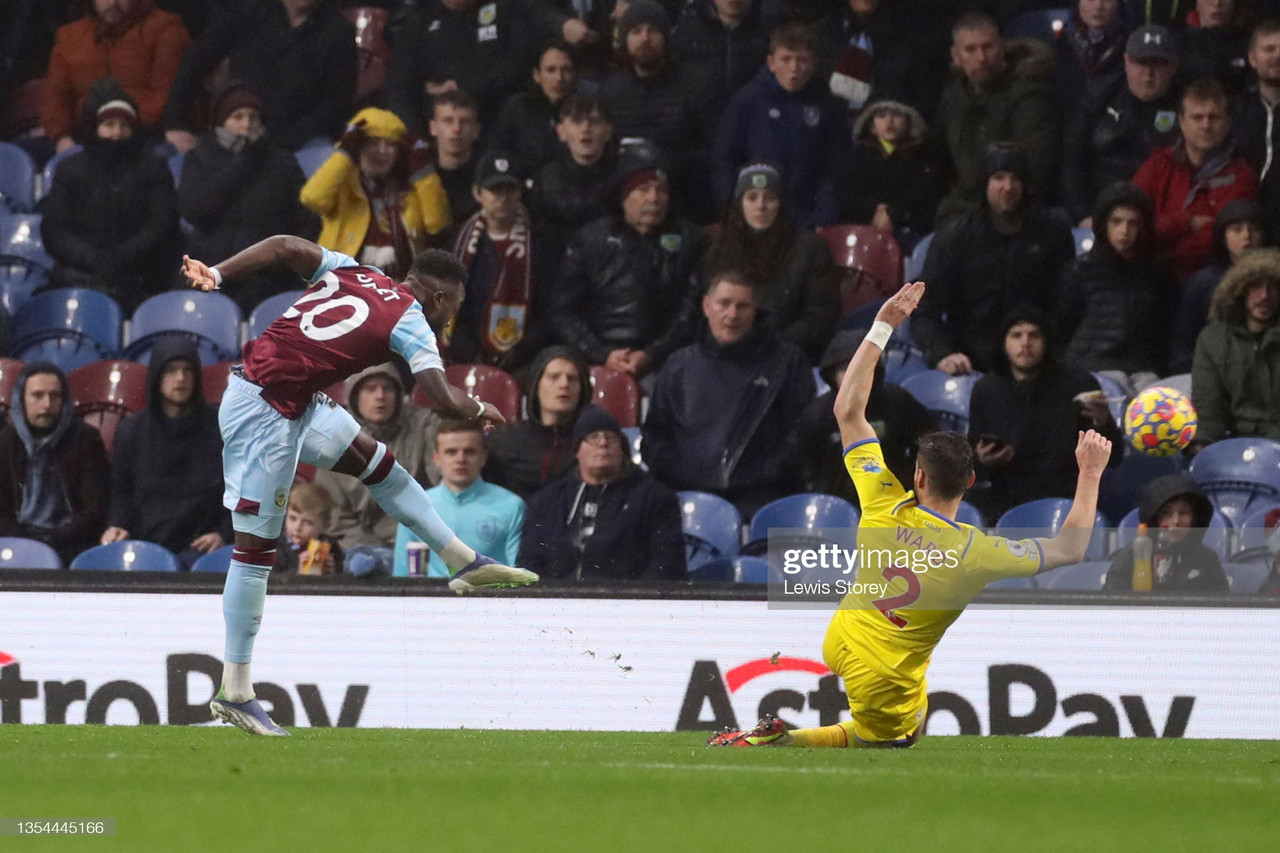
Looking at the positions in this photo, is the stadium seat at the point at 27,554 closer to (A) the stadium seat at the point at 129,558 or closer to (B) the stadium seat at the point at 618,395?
(A) the stadium seat at the point at 129,558

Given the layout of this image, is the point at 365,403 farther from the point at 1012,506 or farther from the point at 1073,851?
the point at 1073,851

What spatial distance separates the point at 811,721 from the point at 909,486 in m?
1.63

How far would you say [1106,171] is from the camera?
11461 mm

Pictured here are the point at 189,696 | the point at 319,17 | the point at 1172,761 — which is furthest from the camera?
the point at 319,17

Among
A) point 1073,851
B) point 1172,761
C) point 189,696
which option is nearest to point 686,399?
point 189,696

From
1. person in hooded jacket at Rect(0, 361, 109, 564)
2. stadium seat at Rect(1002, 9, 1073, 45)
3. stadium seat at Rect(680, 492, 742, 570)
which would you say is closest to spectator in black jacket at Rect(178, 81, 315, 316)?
person in hooded jacket at Rect(0, 361, 109, 564)

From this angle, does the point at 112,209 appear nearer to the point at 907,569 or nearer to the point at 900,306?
the point at 900,306

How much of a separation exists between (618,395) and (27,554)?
3740 mm

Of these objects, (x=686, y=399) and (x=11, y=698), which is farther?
(x=686, y=399)

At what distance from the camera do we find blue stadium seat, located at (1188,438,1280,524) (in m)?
9.45

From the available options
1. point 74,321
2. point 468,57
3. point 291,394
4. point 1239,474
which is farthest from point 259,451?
point 468,57

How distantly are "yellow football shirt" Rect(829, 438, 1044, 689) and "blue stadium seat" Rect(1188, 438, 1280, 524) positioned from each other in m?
3.47

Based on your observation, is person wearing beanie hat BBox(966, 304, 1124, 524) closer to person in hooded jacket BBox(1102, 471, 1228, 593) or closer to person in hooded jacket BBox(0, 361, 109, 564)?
person in hooded jacket BBox(1102, 471, 1228, 593)

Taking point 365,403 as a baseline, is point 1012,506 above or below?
below
